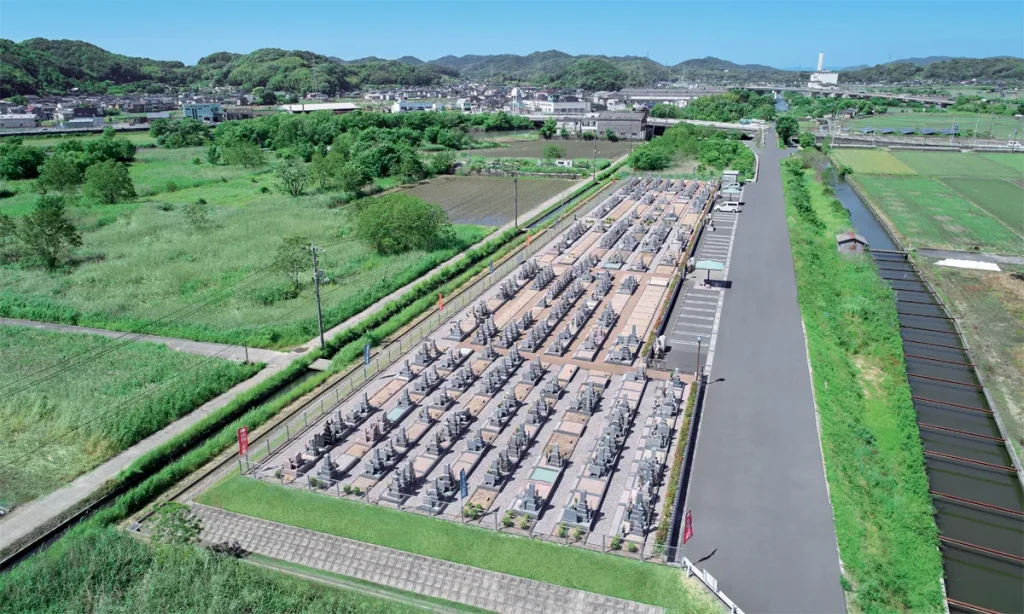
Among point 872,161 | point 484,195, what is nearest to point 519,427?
point 484,195

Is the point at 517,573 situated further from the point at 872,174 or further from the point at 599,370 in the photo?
the point at 872,174

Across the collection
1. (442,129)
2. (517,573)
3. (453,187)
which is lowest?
(517,573)

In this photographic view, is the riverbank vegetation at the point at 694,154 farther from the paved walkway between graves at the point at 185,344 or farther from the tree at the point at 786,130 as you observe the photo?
the paved walkway between graves at the point at 185,344

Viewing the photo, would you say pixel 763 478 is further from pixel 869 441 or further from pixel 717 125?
pixel 717 125

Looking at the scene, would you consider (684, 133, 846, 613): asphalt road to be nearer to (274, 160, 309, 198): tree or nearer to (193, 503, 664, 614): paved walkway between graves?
(193, 503, 664, 614): paved walkway between graves

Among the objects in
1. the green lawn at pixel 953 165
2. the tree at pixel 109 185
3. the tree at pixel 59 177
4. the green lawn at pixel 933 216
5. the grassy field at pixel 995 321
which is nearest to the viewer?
the grassy field at pixel 995 321

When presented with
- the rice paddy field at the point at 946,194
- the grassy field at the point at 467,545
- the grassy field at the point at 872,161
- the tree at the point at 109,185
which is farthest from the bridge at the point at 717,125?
the grassy field at the point at 467,545

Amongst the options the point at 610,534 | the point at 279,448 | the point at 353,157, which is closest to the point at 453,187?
the point at 353,157

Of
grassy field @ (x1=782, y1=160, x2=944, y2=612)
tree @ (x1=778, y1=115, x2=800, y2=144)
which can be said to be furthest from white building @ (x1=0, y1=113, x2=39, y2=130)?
grassy field @ (x1=782, y1=160, x2=944, y2=612)
